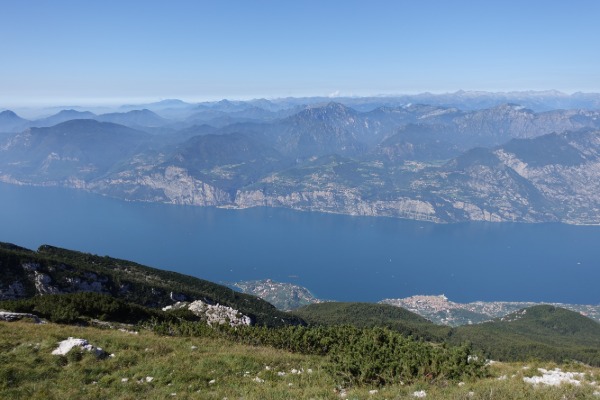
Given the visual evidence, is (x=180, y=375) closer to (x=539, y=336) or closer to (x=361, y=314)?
(x=361, y=314)

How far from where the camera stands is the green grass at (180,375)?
1445cm

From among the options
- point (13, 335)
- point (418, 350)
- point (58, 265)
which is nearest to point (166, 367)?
point (13, 335)

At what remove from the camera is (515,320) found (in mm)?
159375

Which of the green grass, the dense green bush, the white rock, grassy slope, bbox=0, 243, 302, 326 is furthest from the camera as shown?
grassy slope, bbox=0, 243, 302, 326

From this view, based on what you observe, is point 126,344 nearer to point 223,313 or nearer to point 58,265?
point 223,313

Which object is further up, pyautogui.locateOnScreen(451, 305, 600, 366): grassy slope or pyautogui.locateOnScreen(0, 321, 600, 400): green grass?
pyautogui.locateOnScreen(0, 321, 600, 400): green grass

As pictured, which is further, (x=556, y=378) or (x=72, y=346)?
(x=72, y=346)

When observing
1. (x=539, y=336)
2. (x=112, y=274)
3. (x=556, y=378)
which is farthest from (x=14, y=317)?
(x=539, y=336)

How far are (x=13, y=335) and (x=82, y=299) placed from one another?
11.8 m

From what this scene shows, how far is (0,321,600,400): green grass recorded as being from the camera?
14.5 metres

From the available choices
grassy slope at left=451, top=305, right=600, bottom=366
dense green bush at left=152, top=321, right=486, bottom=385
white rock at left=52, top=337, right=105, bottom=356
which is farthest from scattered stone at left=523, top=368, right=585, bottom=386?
grassy slope at left=451, top=305, right=600, bottom=366

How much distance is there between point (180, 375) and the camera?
17016 mm

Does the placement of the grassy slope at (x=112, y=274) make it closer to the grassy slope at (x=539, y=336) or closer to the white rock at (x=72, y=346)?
the grassy slope at (x=539, y=336)

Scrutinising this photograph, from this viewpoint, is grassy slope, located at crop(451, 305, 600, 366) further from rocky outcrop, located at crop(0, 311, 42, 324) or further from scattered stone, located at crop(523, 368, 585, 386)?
rocky outcrop, located at crop(0, 311, 42, 324)
